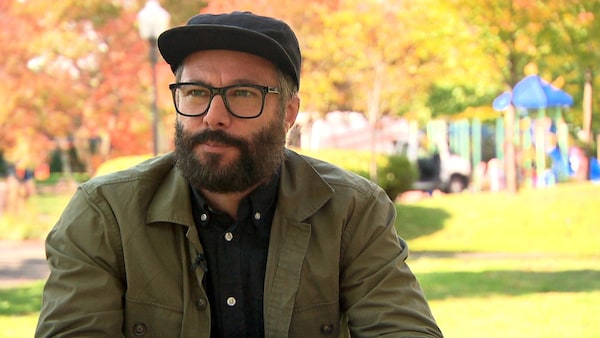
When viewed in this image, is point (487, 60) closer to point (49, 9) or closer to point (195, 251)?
point (49, 9)

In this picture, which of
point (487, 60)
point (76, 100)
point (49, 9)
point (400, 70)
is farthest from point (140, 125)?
point (487, 60)

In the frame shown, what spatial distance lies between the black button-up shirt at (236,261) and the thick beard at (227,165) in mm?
87

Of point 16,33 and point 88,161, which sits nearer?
point 16,33

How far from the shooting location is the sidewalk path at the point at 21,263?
1031 centimetres

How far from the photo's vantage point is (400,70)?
74.6 feet

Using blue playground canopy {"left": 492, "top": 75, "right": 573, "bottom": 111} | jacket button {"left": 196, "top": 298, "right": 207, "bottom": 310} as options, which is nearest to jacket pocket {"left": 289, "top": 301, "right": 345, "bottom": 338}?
jacket button {"left": 196, "top": 298, "right": 207, "bottom": 310}

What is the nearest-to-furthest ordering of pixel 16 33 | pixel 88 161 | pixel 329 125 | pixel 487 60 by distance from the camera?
1. pixel 487 60
2. pixel 16 33
3. pixel 88 161
4. pixel 329 125

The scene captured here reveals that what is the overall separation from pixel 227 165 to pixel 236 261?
0.27 meters

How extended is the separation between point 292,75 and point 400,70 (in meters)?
20.3

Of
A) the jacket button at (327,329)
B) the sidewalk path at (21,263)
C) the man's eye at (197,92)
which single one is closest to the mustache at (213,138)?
the man's eye at (197,92)

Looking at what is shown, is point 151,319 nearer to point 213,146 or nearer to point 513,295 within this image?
point 213,146

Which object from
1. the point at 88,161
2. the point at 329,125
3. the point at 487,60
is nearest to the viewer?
the point at 487,60

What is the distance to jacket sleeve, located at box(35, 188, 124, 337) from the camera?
2426mm

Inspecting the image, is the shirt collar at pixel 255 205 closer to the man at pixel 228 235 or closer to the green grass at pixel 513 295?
the man at pixel 228 235
